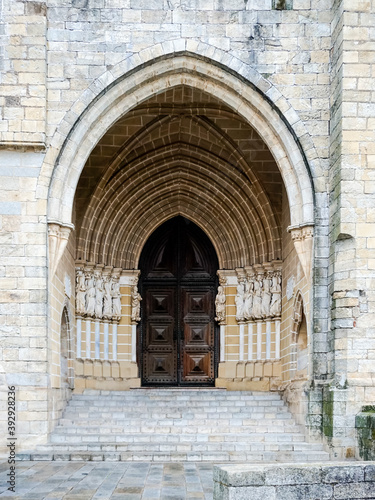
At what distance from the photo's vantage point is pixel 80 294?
12.8 m

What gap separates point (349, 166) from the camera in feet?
32.7

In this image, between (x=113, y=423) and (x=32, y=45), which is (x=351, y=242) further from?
(x=32, y=45)

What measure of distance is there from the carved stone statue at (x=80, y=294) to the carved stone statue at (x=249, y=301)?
274 cm

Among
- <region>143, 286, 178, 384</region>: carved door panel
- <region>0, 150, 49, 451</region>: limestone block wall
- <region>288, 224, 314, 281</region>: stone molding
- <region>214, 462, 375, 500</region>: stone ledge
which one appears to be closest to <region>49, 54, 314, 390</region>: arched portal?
<region>143, 286, 178, 384</region>: carved door panel

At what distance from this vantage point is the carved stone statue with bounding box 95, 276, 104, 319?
13.0m

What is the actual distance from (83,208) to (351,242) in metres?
4.91

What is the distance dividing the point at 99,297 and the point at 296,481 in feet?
26.3

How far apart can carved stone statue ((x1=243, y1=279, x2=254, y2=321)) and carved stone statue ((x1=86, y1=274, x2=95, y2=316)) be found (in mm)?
2585

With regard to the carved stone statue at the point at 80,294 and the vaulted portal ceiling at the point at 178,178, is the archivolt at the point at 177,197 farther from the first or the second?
the carved stone statue at the point at 80,294

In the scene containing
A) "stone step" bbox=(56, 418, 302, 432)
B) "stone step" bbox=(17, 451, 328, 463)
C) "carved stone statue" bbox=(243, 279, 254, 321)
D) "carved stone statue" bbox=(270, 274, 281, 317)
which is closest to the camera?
"stone step" bbox=(17, 451, 328, 463)

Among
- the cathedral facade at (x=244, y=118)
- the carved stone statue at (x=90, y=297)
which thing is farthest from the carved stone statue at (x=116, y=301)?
the cathedral facade at (x=244, y=118)

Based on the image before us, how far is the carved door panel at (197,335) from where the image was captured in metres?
14.1

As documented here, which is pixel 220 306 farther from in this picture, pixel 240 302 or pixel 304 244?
pixel 304 244

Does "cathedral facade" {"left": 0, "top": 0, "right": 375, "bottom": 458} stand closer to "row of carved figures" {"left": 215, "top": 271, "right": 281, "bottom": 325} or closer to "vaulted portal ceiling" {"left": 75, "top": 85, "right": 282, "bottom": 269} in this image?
"row of carved figures" {"left": 215, "top": 271, "right": 281, "bottom": 325}
